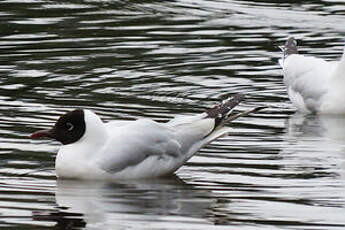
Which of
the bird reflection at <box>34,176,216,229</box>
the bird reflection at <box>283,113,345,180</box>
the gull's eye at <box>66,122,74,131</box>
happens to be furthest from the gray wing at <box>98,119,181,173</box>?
the bird reflection at <box>283,113,345,180</box>

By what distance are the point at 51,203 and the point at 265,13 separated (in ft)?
37.3

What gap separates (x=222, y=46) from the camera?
18.5 meters

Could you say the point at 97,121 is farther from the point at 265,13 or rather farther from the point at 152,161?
the point at 265,13

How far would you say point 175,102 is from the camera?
49.1 feet

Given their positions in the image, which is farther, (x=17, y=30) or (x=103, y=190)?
(x=17, y=30)

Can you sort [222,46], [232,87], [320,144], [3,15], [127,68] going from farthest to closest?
[3,15] < [222,46] < [127,68] < [232,87] < [320,144]

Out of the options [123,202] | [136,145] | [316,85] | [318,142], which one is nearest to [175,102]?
[316,85]

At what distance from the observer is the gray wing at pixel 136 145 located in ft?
37.2

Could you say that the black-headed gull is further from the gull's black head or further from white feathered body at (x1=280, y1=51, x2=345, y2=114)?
white feathered body at (x1=280, y1=51, x2=345, y2=114)

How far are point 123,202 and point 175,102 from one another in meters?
4.50

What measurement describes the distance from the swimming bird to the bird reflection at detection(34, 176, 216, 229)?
3673 millimetres

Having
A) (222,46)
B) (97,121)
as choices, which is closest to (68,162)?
(97,121)

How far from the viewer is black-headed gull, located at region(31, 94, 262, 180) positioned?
37.1 ft

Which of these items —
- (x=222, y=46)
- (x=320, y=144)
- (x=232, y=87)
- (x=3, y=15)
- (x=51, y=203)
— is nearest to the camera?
(x=51, y=203)
